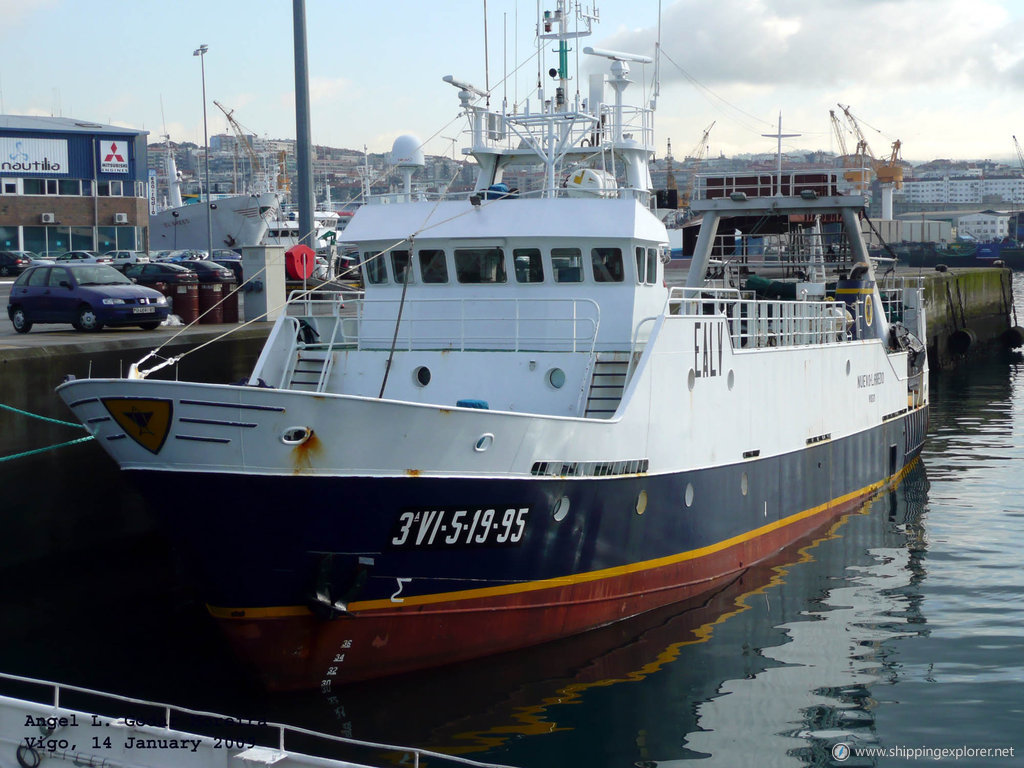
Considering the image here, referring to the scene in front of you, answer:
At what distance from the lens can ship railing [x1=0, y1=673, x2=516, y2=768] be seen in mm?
7781

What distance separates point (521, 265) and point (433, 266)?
4.03ft

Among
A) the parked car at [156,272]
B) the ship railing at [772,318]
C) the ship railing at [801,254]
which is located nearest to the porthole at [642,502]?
the ship railing at [772,318]

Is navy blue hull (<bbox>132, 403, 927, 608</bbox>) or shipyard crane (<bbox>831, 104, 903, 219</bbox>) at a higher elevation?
shipyard crane (<bbox>831, 104, 903, 219</bbox>)

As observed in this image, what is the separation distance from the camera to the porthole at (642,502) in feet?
42.0

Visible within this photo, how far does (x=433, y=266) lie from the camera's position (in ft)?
48.2

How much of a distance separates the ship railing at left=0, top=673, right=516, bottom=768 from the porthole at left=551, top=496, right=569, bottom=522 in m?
2.86

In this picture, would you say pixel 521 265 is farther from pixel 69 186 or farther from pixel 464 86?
pixel 69 186

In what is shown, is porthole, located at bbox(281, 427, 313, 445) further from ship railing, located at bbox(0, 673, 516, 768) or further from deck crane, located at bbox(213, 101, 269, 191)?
deck crane, located at bbox(213, 101, 269, 191)

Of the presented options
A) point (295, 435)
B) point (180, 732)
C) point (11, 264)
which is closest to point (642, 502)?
point (295, 435)

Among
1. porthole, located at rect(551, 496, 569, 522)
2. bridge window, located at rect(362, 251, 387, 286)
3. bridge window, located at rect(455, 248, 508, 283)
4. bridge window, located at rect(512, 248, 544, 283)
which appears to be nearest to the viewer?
porthole, located at rect(551, 496, 569, 522)

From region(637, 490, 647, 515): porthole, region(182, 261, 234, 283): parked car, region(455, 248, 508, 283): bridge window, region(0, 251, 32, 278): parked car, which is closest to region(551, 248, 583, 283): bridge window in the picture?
region(455, 248, 508, 283): bridge window

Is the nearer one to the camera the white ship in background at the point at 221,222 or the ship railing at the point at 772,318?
the ship railing at the point at 772,318

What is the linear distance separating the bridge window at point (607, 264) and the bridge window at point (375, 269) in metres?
2.93

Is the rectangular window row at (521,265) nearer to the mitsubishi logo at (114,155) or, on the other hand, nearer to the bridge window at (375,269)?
the bridge window at (375,269)
